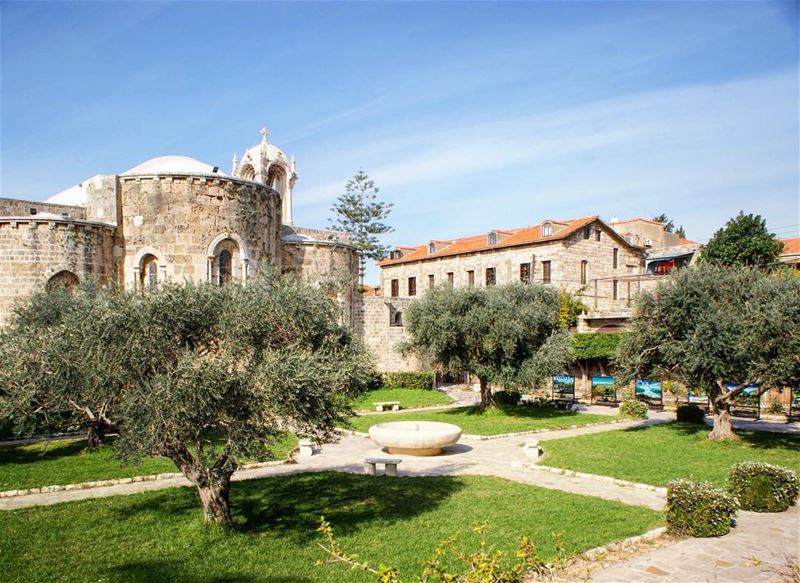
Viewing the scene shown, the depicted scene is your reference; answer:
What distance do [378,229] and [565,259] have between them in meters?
24.5

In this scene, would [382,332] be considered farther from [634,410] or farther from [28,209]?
[28,209]

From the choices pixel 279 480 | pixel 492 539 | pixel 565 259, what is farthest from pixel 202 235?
pixel 565 259

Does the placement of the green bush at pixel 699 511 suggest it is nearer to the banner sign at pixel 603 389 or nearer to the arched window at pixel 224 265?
the banner sign at pixel 603 389

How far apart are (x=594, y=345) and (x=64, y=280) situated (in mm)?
25355

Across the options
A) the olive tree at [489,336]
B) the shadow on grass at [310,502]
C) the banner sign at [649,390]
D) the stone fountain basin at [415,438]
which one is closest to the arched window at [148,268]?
the olive tree at [489,336]

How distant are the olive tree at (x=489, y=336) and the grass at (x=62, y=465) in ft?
26.8

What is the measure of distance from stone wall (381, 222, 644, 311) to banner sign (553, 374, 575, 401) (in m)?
9.23

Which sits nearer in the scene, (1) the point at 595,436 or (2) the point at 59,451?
(2) the point at 59,451

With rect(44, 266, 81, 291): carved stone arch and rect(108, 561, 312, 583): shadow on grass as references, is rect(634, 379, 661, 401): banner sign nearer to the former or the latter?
rect(108, 561, 312, 583): shadow on grass

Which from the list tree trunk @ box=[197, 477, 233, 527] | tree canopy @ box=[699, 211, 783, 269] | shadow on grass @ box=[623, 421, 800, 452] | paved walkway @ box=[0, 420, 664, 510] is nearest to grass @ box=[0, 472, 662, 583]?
tree trunk @ box=[197, 477, 233, 527]

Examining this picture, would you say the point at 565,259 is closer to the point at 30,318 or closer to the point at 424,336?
the point at 424,336

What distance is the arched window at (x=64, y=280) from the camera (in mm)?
23266

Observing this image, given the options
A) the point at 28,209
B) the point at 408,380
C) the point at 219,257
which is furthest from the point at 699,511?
the point at 28,209

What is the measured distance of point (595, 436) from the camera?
785 inches
